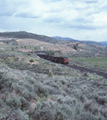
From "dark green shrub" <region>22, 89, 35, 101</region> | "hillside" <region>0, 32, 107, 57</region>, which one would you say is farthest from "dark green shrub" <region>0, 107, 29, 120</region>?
"hillside" <region>0, 32, 107, 57</region>

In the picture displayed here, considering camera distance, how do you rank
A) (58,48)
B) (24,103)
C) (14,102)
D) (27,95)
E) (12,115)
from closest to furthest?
(12,115), (14,102), (24,103), (27,95), (58,48)

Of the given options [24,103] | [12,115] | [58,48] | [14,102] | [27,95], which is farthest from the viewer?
[58,48]

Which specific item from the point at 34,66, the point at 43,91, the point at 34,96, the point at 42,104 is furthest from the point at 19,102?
the point at 34,66

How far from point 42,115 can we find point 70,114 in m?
1.30

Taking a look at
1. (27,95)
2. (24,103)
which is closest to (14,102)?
(24,103)

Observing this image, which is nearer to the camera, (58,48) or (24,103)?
(24,103)

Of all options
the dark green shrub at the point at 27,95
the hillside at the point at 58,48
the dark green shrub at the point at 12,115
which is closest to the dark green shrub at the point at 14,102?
the dark green shrub at the point at 12,115

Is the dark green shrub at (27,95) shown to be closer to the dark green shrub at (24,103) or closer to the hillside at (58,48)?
the dark green shrub at (24,103)

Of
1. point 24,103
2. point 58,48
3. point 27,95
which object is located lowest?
point 24,103

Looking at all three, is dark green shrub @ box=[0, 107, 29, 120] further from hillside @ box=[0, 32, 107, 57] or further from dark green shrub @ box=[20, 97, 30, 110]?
hillside @ box=[0, 32, 107, 57]

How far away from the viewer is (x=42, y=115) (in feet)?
17.7

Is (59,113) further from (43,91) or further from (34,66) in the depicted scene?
(34,66)

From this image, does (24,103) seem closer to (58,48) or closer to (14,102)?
(14,102)

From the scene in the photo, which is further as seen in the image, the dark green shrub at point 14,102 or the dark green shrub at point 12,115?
the dark green shrub at point 14,102
